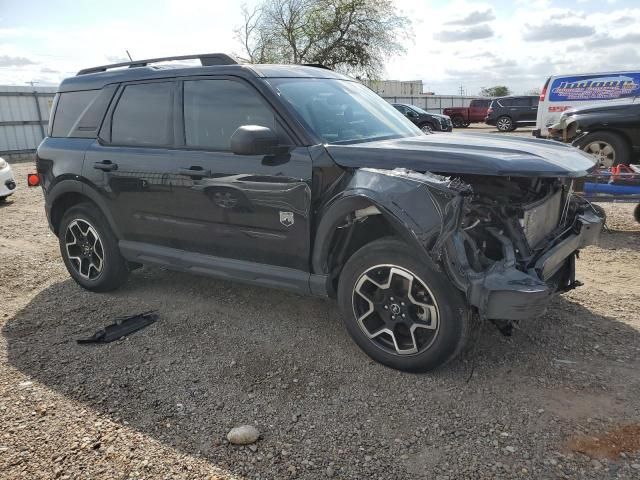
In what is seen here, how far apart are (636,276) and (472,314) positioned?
2591 mm

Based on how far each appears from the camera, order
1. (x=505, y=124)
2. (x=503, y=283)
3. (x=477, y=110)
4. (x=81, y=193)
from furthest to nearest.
Result: (x=477, y=110) < (x=505, y=124) < (x=81, y=193) < (x=503, y=283)

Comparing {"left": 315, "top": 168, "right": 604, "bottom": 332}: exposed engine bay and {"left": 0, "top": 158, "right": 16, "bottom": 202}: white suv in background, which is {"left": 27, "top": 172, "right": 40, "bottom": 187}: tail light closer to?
{"left": 315, "top": 168, "right": 604, "bottom": 332}: exposed engine bay

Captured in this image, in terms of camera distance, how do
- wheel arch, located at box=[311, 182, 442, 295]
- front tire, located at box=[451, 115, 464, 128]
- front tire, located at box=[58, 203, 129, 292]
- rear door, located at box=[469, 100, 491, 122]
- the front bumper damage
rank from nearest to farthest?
the front bumper damage → wheel arch, located at box=[311, 182, 442, 295] → front tire, located at box=[58, 203, 129, 292] → rear door, located at box=[469, 100, 491, 122] → front tire, located at box=[451, 115, 464, 128]

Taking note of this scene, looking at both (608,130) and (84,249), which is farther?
(608,130)

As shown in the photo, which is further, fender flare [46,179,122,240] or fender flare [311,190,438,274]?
fender flare [46,179,122,240]

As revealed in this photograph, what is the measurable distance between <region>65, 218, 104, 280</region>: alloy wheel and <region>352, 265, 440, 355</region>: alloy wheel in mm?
2662

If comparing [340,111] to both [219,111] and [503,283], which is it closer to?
[219,111]

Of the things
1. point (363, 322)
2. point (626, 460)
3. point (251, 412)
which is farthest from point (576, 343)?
point (251, 412)

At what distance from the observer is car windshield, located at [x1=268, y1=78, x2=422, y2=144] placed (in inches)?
144

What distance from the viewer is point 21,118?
1867 cm

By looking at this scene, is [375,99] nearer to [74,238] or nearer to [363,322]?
[363,322]

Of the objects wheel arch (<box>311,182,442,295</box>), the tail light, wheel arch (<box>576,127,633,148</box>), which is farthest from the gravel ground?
wheel arch (<box>576,127,633,148</box>)

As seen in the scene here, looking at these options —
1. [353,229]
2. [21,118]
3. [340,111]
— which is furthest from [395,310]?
[21,118]

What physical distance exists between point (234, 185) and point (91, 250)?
194 centimetres
